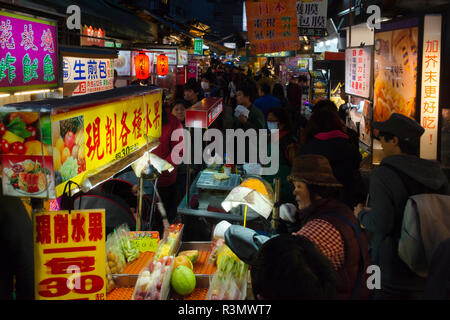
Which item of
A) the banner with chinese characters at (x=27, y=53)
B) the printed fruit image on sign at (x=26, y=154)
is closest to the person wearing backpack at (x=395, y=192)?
the printed fruit image on sign at (x=26, y=154)

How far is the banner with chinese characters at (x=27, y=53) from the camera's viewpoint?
16.3ft

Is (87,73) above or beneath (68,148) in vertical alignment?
above

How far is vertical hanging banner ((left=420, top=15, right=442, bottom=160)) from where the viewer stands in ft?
17.0

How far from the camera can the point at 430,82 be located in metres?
5.30

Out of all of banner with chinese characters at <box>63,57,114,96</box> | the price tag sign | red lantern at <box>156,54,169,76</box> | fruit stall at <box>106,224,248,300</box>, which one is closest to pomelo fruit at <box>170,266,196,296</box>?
fruit stall at <box>106,224,248,300</box>

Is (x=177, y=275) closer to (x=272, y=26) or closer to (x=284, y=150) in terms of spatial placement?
(x=284, y=150)

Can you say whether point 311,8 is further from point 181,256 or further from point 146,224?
point 181,256

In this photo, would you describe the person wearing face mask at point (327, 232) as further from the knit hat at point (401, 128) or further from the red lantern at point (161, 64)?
the red lantern at point (161, 64)

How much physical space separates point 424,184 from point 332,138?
1.85m

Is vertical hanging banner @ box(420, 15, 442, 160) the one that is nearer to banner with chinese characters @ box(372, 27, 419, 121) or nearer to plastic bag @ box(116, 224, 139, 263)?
banner with chinese characters @ box(372, 27, 419, 121)

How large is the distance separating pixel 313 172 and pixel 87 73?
632 cm

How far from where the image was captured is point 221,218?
5766 mm

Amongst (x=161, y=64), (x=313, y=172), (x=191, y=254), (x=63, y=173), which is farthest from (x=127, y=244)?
(x=161, y=64)

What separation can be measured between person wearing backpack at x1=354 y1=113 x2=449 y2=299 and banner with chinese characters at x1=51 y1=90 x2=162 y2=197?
2.19m
